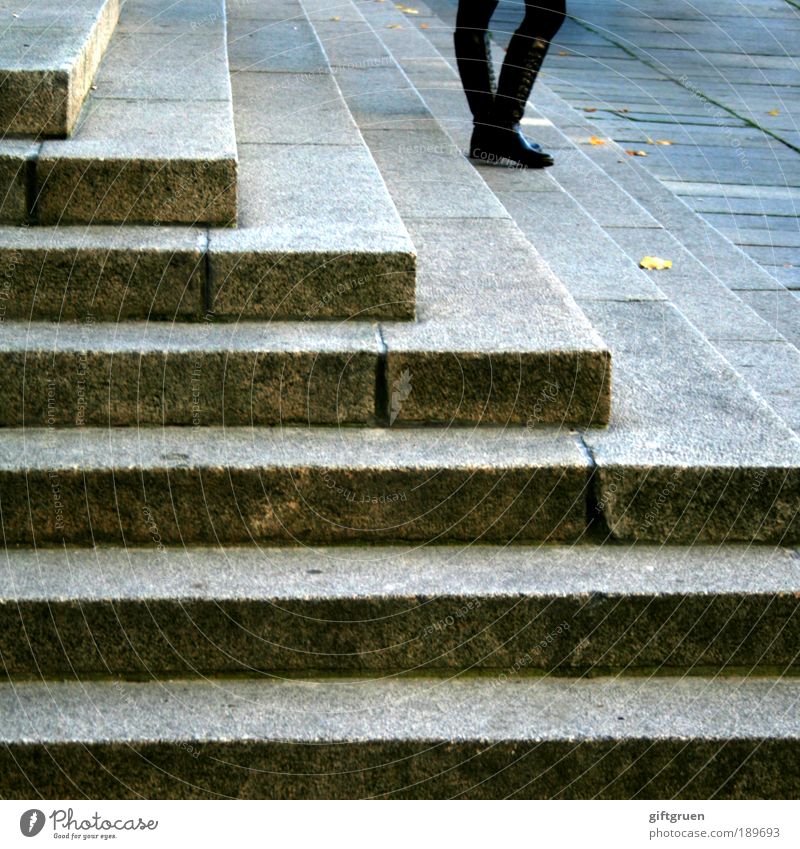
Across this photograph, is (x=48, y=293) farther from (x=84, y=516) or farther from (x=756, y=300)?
(x=756, y=300)

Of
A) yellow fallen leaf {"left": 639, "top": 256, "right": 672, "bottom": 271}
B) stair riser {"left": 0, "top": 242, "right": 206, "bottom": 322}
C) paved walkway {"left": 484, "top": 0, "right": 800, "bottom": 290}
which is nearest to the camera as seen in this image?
stair riser {"left": 0, "top": 242, "right": 206, "bottom": 322}

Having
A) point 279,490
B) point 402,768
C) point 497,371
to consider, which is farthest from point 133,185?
point 402,768

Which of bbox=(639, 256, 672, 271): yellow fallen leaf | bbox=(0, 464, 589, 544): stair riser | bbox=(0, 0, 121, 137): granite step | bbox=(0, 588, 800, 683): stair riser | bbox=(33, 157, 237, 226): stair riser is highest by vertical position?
bbox=(0, 0, 121, 137): granite step

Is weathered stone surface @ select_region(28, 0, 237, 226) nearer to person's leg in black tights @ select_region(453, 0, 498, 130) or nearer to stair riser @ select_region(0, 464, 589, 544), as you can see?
stair riser @ select_region(0, 464, 589, 544)

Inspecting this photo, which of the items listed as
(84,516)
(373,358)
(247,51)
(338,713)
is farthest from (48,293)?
(247,51)

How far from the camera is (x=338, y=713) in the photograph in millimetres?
3049

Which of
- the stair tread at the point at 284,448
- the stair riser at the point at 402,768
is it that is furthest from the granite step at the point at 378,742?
the stair tread at the point at 284,448

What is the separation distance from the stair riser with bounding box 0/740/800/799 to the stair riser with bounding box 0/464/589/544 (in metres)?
0.60

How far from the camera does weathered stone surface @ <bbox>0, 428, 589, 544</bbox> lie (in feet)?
10.8

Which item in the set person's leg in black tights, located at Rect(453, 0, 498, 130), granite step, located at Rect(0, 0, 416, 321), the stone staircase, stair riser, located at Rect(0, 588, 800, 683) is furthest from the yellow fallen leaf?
stair riser, located at Rect(0, 588, 800, 683)

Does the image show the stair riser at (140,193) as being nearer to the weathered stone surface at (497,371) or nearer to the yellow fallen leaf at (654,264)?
the weathered stone surface at (497,371)

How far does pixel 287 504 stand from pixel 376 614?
15.5 inches

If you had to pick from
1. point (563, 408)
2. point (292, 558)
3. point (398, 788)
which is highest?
point (563, 408)

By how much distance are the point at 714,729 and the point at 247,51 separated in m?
4.23
